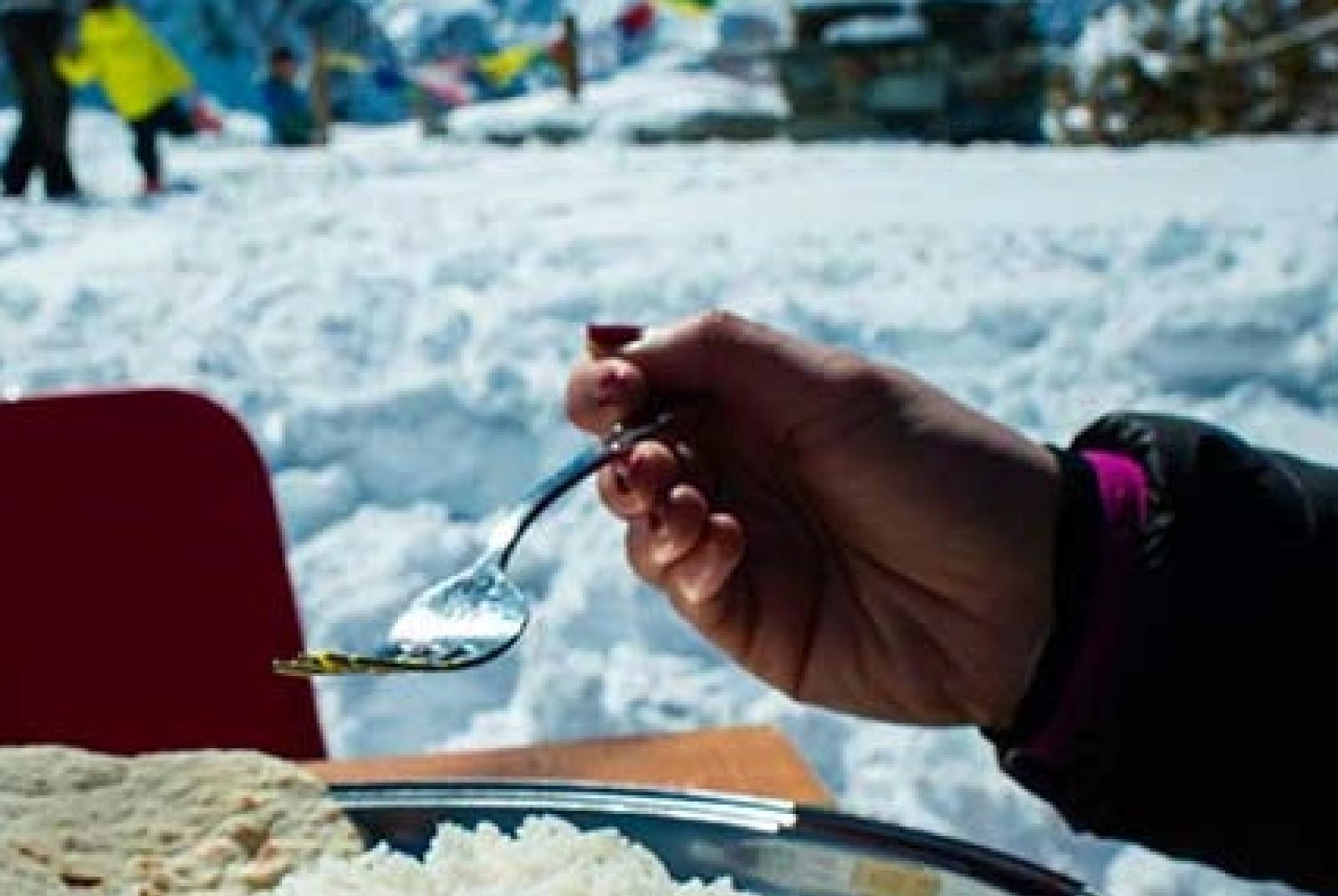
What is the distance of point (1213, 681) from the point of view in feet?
3.78

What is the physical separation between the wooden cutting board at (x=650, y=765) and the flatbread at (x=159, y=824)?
0.84ft

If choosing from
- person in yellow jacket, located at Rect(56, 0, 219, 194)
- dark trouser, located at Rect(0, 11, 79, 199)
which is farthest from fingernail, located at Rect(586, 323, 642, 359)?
person in yellow jacket, located at Rect(56, 0, 219, 194)

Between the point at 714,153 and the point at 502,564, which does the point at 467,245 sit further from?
the point at 502,564

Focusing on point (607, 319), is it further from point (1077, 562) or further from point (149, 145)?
point (149, 145)

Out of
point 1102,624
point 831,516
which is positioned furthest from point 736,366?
point 1102,624

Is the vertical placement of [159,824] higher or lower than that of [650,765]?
higher

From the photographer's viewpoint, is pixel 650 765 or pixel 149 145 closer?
pixel 650 765

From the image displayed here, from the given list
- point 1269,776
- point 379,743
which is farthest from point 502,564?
point 379,743

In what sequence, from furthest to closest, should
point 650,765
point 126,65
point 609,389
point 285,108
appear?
point 285,108 < point 126,65 < point 650,765 < point 609,389

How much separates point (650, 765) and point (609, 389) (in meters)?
0.24

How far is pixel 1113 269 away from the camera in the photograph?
5.40 meters

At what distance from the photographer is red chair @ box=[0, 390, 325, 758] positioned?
1699 millimetres

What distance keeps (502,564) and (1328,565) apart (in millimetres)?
508

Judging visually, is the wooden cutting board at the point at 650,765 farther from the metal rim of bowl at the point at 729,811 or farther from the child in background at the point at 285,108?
the child in background at the point at 285,108
